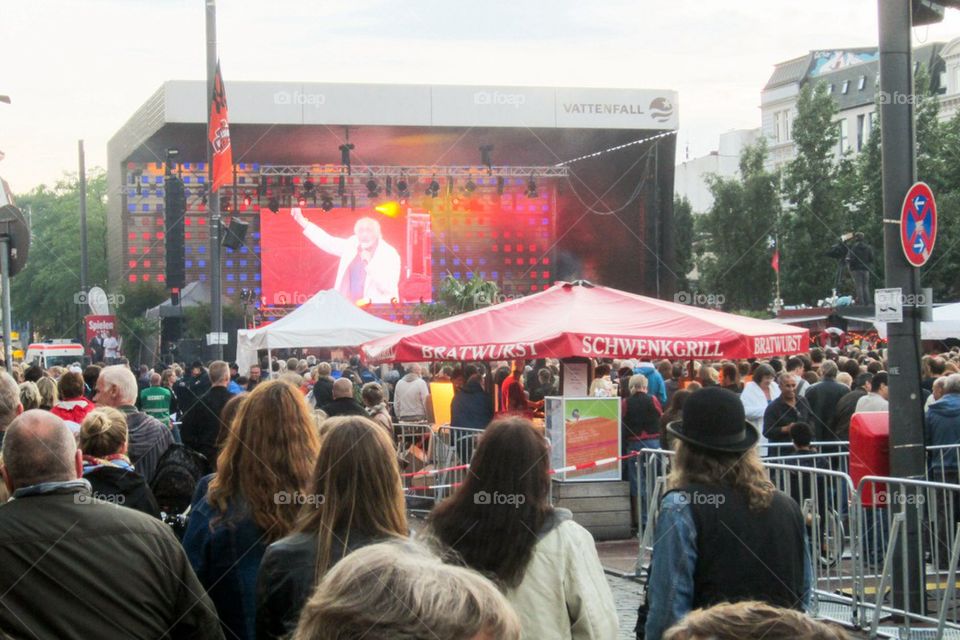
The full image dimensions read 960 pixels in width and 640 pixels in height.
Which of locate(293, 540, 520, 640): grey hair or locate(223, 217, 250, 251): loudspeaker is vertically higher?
locate(223, 217, 250, 251): loudspeaker

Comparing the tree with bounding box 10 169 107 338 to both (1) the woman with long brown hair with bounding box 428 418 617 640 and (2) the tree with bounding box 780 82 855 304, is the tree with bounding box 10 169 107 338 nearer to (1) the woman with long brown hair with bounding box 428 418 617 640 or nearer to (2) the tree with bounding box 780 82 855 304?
(2) the tree with bounding box 780 82 855 304

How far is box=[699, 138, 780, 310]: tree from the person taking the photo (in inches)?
2174

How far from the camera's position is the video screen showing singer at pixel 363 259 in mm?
44656

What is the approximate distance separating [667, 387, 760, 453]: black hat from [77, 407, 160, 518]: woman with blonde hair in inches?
95.3

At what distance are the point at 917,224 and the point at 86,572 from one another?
602 cm

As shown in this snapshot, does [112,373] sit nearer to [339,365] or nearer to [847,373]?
[847,373]

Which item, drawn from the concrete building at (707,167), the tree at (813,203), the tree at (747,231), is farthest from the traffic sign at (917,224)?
the concrete building at (707,167)

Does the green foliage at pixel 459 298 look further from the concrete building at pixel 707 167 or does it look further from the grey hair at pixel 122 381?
the concrete building at pixel 707 167

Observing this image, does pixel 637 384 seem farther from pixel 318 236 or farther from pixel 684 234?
pixel 684 234

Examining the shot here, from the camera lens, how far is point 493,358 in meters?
12.6

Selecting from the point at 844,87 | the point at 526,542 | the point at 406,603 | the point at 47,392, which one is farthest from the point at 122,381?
the point at 844,87

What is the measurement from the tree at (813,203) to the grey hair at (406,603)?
169 ft

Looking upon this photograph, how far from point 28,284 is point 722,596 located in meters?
75.6

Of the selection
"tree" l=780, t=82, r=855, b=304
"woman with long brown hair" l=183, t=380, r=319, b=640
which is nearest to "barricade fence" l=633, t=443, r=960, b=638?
"woman with long brown hair" l=183, t=380, r=319, b=640
